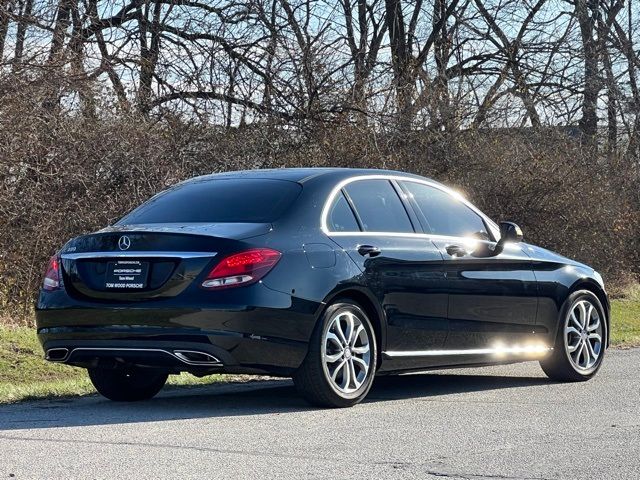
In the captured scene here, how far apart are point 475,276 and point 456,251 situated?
253mm

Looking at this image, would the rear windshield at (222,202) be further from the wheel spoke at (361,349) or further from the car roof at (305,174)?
the wheel spoke at (361,349)

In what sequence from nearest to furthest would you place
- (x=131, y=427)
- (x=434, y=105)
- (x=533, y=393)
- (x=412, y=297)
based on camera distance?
(x=131, y=427) < (x=412, y=297) < (x=533, y=393) < (x=434, y=105)

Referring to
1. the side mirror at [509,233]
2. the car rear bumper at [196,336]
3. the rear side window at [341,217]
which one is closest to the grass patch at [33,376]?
the car rear bumper at [196,336]

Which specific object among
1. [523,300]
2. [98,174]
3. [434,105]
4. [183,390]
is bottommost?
[183,390]

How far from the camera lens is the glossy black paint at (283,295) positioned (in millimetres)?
7992

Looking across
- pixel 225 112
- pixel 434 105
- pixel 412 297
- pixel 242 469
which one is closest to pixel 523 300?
pixel 412 297

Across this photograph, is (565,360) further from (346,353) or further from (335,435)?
(335,435)

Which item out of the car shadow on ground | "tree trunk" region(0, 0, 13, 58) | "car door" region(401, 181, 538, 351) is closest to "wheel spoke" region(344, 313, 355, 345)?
the car shadow on ground

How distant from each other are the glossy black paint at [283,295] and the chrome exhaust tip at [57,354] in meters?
0.06

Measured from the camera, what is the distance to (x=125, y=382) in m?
9.15

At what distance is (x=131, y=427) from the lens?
299 inches

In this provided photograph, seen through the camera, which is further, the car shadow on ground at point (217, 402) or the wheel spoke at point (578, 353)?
the wheel spoke at point (578, 353)

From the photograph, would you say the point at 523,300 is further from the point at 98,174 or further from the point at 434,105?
the point at 434,105

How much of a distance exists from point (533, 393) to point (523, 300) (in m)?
0.81
